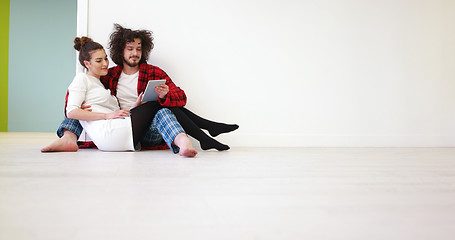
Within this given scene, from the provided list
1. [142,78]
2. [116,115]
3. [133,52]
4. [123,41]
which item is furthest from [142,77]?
[116,115]

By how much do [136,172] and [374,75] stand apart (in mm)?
2722

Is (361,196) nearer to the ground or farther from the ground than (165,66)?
nearer to the ground

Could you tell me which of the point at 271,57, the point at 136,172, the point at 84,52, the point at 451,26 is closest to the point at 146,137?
the point at 84,52

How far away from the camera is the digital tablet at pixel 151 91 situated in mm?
2410

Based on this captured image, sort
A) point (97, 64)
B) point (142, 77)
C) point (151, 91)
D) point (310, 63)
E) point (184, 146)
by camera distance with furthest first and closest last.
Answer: point (310, 63) < point (142, 77) < point (97, 64) < point (151, 91) < point (184, 146)

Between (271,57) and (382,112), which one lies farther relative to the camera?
(382,112)

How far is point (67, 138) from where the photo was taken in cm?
246

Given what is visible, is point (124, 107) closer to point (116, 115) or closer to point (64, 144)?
point (116, 115)

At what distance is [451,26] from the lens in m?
3.71

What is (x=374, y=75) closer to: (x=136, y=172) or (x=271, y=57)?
(x=271, y=57)

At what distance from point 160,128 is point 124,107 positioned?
1.71 ft

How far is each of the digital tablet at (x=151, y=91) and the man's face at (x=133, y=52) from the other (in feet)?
1.32

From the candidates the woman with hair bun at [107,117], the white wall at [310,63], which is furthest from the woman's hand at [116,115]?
the white wall at [310,63]

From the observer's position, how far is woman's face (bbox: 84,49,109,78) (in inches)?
103
